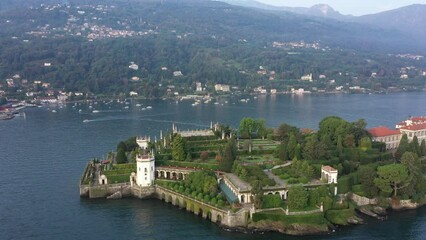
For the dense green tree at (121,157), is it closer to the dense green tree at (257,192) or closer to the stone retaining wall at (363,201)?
the dense green tree at (257,192)

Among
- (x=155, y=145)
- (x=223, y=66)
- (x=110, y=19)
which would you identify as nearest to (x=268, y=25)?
(x=110, y=19)

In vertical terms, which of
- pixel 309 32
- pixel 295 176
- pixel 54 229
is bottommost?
pixel 54 229

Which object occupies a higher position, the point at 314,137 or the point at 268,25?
the point at 268,25

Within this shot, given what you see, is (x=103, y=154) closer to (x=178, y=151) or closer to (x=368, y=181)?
(x=178, y=151)

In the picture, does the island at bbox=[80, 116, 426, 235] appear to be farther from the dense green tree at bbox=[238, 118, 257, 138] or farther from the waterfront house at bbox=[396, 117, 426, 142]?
the waterfront house at bbox=[396, 117, 426, 142]

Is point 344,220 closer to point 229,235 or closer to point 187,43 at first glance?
point 229,235

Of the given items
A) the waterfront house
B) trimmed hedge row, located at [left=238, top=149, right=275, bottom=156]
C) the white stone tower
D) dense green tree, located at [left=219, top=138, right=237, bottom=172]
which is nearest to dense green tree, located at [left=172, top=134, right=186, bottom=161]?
the white stone tower

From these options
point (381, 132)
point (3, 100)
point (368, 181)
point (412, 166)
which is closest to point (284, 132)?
point (381, 132)
